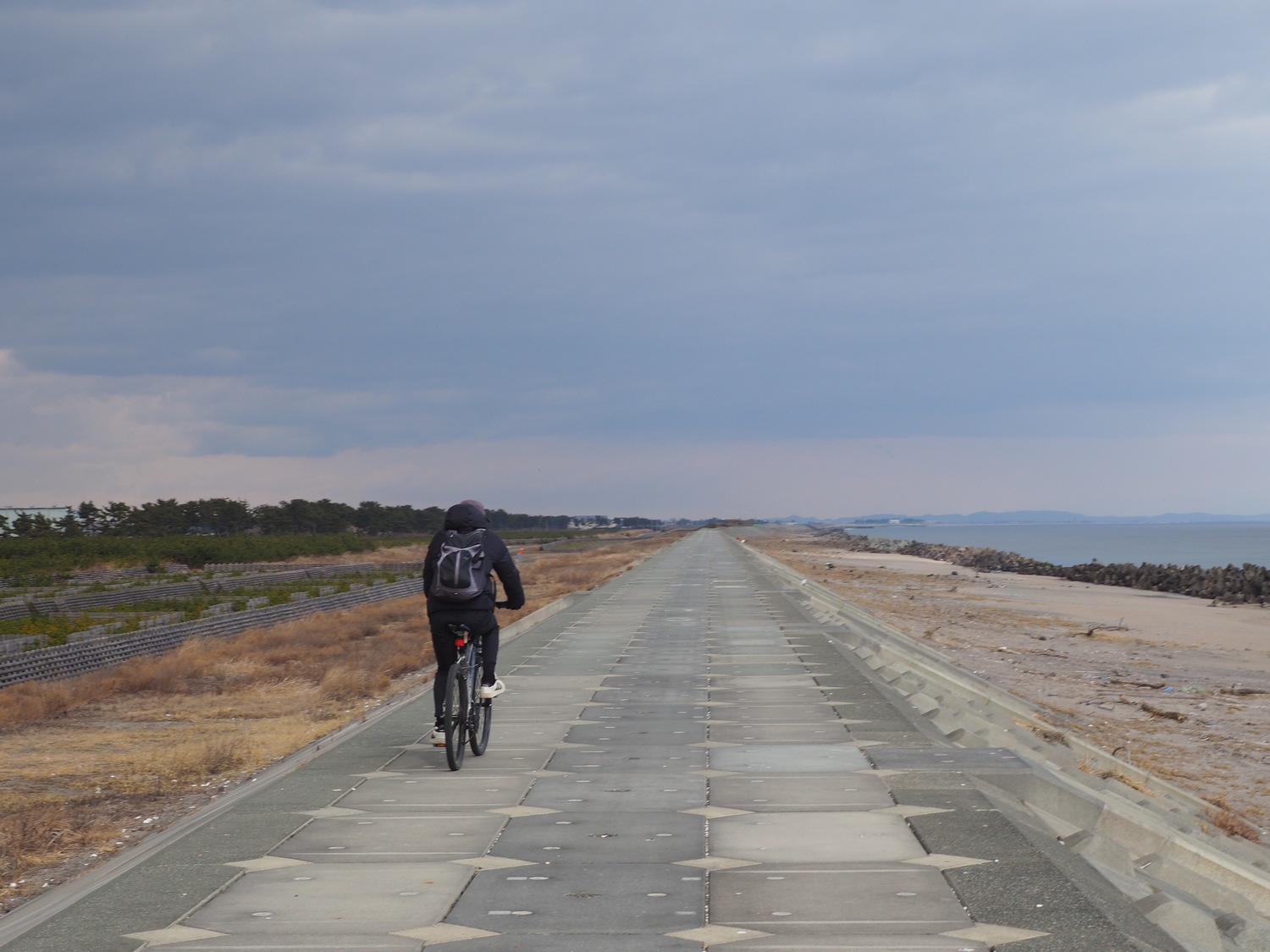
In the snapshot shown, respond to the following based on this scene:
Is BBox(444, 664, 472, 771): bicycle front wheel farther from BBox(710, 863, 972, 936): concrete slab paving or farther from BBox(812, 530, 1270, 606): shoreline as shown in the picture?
BBox(812, 530, 1270, 606): shoreline

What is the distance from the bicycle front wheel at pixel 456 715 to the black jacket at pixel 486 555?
0.48m

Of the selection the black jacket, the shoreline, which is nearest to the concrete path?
the black jacket

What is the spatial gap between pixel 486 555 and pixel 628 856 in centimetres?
340

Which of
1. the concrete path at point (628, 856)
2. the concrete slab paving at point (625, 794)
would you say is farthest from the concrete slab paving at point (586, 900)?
the concrete slab paving at point (625, 794)

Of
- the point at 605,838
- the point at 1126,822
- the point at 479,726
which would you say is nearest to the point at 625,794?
the point at 605,838

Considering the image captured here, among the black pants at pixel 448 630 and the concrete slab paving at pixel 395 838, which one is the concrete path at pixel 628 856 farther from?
the black pants at pixel 448 630

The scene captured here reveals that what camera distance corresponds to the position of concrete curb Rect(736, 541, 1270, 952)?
6.00m

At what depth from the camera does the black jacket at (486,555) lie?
9.99 meters

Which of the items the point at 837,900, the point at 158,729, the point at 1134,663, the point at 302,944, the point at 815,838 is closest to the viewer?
the point at 302,944

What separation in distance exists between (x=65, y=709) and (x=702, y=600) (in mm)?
20512

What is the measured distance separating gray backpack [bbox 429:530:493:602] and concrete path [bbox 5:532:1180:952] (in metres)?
1.40

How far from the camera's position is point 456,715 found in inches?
388

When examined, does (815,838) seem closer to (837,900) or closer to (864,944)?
(837,900)

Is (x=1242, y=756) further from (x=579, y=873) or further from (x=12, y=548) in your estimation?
(x=12, y=548)
